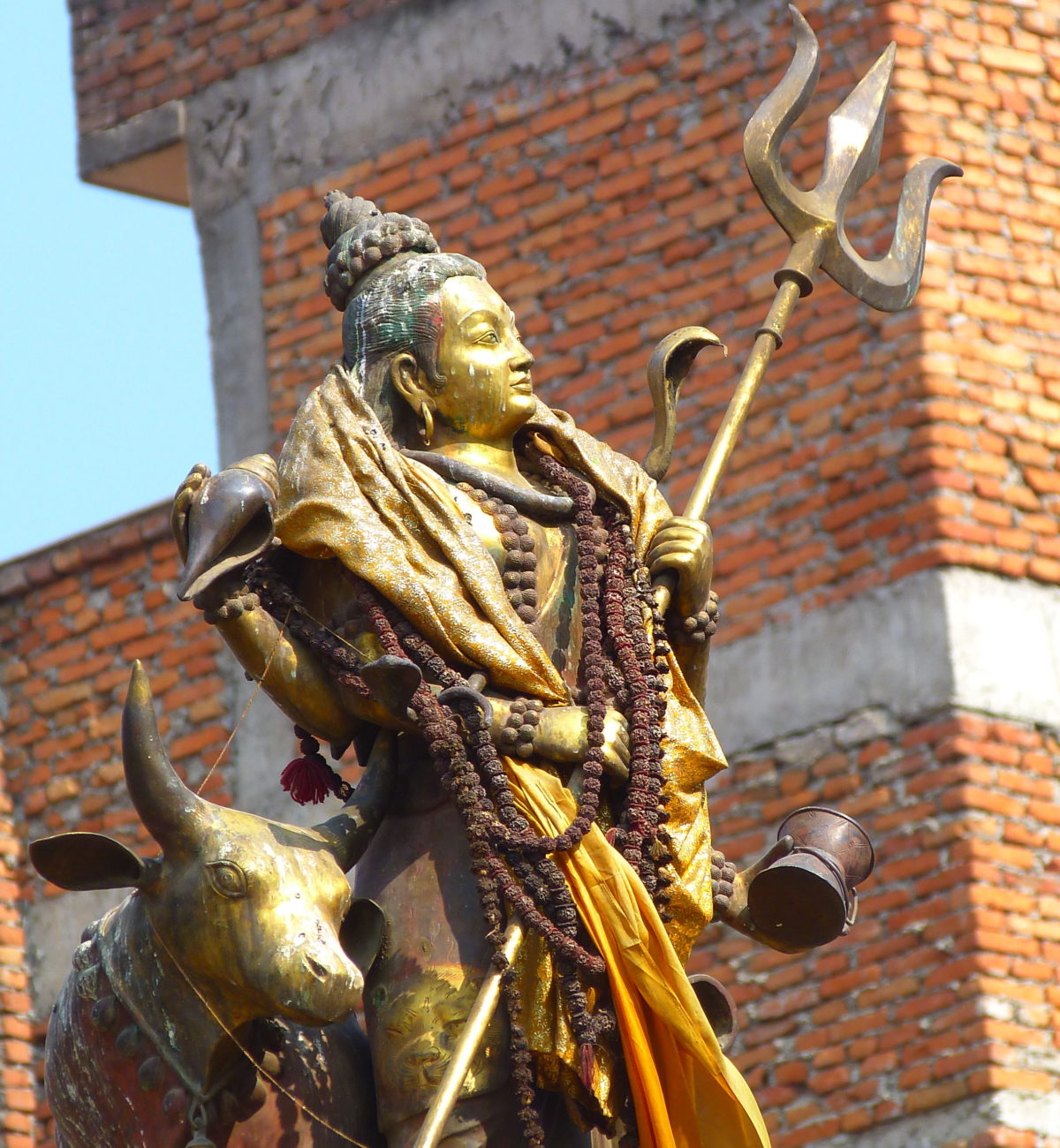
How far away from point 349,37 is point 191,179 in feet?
3.01

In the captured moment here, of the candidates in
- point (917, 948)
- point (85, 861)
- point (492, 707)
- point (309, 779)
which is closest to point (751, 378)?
point (492, 707)

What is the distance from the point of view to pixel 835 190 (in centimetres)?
616

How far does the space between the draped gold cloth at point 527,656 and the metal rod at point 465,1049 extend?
0.12m

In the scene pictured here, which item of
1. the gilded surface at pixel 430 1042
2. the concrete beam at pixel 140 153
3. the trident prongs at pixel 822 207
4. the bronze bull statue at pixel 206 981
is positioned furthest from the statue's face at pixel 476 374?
the concrete beam at pixel 140 153

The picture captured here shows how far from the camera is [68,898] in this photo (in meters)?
11.8

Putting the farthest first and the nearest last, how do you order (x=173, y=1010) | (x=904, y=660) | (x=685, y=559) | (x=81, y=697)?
1. (x=81, y=697)
2. (x=904, y=660)
3. (x=685, y=559)
4. (x=173, y=1010)

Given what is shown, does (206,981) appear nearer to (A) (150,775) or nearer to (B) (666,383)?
(A) (150,775)

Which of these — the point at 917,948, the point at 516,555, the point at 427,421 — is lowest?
the point at 516,555

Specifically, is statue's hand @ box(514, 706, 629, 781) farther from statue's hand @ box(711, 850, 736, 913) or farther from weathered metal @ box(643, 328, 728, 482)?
weathered metal @ box(643, 328, 728, 482)

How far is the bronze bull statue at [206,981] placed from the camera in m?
4.83

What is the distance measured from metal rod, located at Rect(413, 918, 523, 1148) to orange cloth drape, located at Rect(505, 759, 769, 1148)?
0.14 metres

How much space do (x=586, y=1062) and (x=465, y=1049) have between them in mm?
237

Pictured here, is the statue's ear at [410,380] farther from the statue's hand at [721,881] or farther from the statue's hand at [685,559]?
the statue's hand at [721,881]

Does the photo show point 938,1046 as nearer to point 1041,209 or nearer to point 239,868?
point 1041,209
